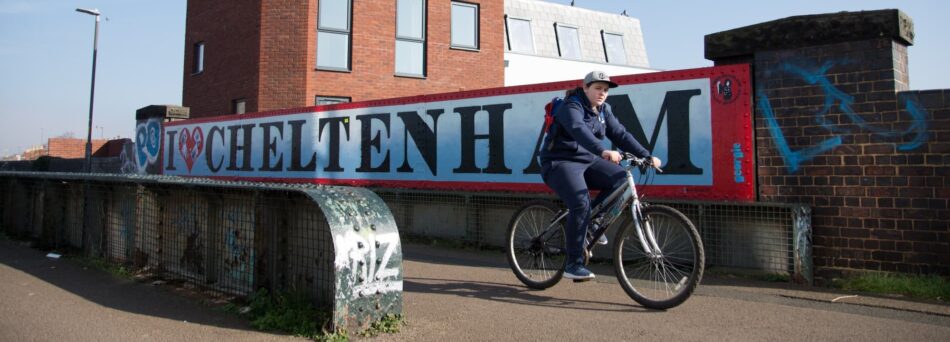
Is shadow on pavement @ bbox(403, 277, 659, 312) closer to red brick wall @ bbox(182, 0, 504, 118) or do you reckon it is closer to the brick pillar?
the brick pillar

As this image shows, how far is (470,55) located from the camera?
2009 cm

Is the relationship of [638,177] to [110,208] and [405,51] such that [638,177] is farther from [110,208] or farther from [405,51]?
[405,51]

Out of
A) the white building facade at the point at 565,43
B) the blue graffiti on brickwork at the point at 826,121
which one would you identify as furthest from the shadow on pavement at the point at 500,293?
the white building facade at the point at 565,43

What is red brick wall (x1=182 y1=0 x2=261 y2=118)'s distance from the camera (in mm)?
18109

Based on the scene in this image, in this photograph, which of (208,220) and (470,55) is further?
(470,55)

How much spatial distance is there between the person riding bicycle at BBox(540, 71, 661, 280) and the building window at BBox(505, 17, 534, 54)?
94.3ft

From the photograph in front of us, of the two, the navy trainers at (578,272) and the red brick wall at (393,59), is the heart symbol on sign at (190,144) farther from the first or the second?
the navy trainers at (578,272)

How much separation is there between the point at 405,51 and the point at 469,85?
228 centimetres

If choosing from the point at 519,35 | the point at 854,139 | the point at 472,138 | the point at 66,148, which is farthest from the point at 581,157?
the point at 66,148

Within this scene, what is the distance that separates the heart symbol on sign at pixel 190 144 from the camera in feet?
48.9

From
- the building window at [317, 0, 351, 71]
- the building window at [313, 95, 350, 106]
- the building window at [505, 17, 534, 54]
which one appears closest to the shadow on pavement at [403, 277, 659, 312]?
the building window at [313, 95, 350, 106]

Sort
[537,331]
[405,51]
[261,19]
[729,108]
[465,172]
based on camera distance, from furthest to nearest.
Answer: [405,51] < [261,19] < [465,172] < [729,108] < [537,331]

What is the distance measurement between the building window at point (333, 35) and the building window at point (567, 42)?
1909cm

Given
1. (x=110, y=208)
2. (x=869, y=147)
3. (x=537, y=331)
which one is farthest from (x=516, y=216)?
(x=110, y=208)
